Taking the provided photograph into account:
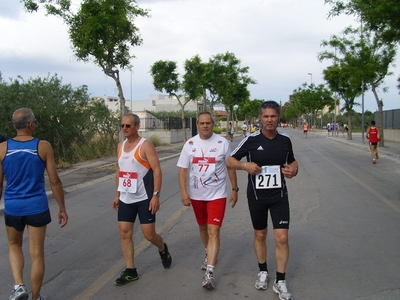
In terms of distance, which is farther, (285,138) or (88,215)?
(88,215)

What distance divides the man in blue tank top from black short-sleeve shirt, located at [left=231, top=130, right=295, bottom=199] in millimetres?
1865

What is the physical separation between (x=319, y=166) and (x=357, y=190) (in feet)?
18.3

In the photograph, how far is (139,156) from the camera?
Result: 4.55 meters

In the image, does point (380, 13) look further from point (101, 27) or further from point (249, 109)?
point (249, 109)

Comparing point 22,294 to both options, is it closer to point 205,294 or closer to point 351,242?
point 205,294

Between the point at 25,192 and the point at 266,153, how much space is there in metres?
2.22

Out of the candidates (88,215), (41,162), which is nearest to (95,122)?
(88,215)

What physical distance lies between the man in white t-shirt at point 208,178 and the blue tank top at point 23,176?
1.51 meters

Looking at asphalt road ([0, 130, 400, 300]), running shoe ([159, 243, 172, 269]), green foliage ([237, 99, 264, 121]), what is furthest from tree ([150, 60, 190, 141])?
green foliage ([237, 99, 264, 121])

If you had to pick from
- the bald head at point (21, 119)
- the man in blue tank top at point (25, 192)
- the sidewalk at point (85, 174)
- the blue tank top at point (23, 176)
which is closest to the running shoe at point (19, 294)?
the man in blue tank top at point (25, 192)

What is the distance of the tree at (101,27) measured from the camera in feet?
47.4

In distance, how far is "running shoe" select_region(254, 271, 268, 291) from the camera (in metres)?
4.30

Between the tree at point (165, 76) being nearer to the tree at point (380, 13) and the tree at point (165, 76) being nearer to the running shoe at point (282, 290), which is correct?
the tree at point (380, 13)

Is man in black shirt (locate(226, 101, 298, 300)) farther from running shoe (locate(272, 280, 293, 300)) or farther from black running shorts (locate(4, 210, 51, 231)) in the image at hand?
black running shorts (locate(4, 210, 51, 231))
